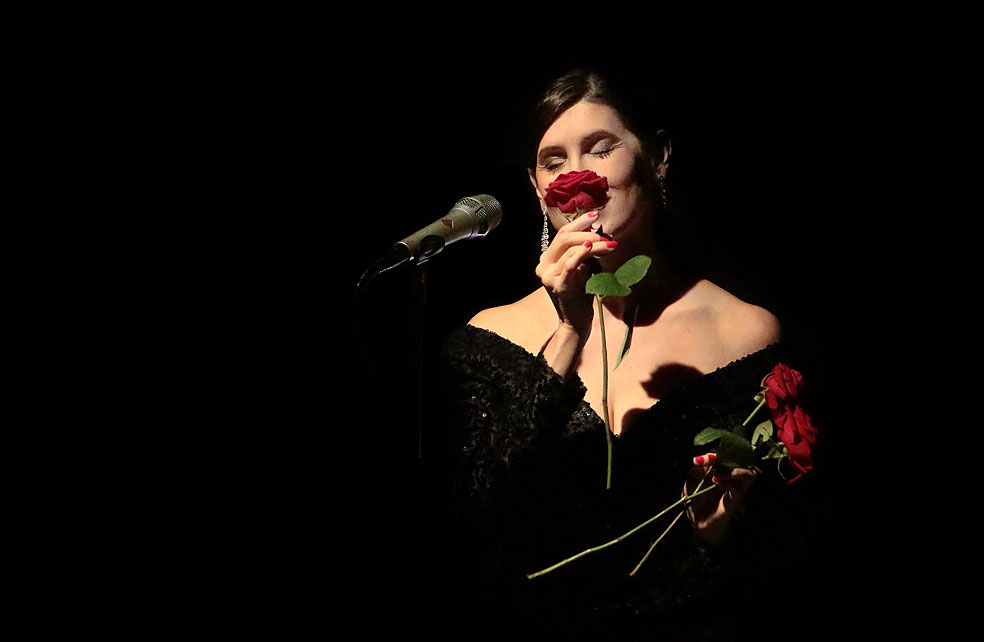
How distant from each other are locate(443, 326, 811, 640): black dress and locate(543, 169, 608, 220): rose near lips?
32cm

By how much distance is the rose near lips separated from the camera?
1490mm

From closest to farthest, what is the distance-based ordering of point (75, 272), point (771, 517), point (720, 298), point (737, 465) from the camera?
point (737, 465)
point (771, 517)
point (720, 298)
point (75, 272)

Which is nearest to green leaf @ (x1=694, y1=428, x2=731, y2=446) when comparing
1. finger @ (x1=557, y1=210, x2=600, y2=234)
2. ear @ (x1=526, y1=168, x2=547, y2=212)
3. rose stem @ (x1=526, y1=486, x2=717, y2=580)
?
rose stem @ (x1=526, y1=486, x2=717, y2=580)

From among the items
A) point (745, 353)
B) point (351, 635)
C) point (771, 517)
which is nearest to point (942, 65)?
point (745, 353)

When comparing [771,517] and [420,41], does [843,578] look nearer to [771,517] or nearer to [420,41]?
[771,517]

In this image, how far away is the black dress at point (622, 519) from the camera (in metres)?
1.62

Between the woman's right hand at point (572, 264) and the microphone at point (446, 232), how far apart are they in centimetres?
12

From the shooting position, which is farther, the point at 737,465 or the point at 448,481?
the point at 448,481

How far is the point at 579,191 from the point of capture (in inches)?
58.8

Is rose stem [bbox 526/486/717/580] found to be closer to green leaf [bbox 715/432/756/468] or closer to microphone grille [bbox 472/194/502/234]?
green leaf [bbox 715/432/756/468]

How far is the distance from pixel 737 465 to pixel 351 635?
0.98 m

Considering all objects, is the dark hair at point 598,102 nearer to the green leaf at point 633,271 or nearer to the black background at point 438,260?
the black background at point 438,260

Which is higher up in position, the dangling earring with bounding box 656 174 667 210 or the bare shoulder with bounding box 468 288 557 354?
the dangling earring with bounding box 656 174 667 210

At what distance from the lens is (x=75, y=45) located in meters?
1.89
